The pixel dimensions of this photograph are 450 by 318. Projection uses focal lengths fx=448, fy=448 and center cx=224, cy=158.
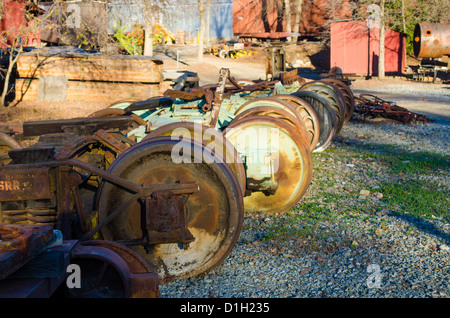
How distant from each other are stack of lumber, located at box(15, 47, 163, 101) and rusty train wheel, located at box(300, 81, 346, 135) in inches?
175

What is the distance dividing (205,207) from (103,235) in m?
0.88

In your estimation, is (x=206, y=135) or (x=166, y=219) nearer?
(x=166, y=219)

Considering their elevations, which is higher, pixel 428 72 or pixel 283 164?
pixel 428 72

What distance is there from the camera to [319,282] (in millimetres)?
3793

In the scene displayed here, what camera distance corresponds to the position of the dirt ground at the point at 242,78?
456 inches

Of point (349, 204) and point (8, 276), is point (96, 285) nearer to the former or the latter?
point (8, 276)

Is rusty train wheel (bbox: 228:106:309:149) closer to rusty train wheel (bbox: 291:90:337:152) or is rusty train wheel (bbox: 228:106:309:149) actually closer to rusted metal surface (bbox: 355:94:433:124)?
rusty train wheel (bbox: 291:90:337:152)

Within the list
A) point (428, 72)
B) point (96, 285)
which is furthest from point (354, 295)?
point (428, 72)

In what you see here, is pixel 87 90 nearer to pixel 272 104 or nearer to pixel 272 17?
pixel 272 104

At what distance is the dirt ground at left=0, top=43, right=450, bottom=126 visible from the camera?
11586 millimetres

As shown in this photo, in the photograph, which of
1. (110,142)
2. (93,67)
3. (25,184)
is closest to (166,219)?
(25,184)

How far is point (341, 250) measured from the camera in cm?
443

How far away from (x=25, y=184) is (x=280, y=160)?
10.0ft

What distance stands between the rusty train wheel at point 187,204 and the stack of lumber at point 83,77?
29.7 feet
